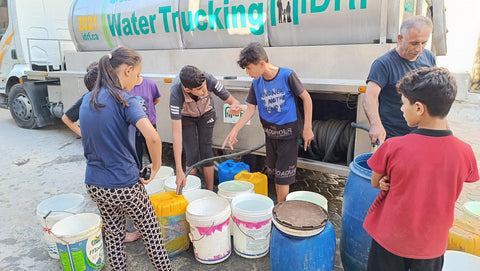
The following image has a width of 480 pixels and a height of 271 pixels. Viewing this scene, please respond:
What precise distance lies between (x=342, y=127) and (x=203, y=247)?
1.85 metres

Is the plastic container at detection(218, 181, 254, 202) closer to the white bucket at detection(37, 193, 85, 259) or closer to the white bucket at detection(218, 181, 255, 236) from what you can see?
the white bucket at detection(218, 181, 255, 236)

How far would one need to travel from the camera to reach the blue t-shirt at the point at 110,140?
5.69 feet

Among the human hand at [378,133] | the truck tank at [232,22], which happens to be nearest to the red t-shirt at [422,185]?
the human hand at [378,133]

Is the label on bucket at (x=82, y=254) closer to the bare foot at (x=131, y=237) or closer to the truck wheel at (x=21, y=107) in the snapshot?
the bare foot at (x=131, y=237)

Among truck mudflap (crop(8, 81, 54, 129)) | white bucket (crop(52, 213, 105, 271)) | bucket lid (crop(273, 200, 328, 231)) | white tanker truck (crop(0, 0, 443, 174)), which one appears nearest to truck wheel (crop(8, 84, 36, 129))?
truck mudflap (crop(8, 81, 54, 129))

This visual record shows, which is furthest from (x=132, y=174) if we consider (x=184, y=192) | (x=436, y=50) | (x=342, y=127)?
Answer: (x=436, y=50)

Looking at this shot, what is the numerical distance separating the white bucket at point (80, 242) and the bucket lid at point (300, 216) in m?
1.32

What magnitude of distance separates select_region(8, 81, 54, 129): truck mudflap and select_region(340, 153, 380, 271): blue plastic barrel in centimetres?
637

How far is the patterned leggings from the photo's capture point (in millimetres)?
1876

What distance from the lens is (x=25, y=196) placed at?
12.0 ft

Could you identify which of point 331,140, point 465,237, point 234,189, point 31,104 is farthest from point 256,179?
point 31,104

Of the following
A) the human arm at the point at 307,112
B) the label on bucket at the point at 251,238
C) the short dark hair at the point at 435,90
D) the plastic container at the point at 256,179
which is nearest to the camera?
the short dark hair at the point at 435,90

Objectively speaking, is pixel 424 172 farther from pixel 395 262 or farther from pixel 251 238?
pixel 251 238

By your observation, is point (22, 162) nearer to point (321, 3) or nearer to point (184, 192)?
point (184, 192)
